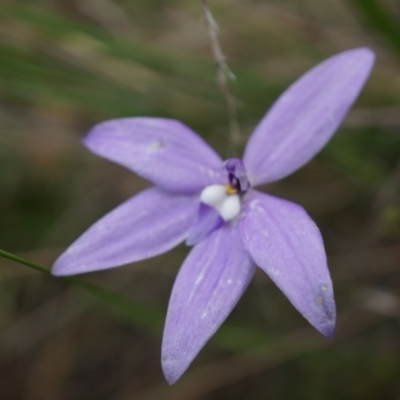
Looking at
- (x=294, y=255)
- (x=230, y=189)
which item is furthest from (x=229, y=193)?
(x=294, y=255)

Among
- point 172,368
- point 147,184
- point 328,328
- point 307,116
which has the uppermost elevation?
point 307,116

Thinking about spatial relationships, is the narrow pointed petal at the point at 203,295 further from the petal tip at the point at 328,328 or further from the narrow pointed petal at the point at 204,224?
the petal tip at the point at 328,328

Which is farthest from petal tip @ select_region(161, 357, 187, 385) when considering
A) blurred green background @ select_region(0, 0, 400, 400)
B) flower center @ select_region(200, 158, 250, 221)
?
blurred green background @ select_region(0, 0, 400, 400)

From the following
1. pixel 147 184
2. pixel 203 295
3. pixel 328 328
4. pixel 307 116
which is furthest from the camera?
pixel 147 184

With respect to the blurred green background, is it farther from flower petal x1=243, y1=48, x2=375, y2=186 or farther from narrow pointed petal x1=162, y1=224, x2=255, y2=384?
narrow pointed petal x1=162, y1=224, x2=255, y2=384

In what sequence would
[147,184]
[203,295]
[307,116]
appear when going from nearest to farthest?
[203,295]
[307,116]
[147,184]

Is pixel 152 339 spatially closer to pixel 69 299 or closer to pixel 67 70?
pixel 69 299

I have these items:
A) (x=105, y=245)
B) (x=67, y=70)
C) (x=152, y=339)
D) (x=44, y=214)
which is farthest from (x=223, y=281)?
(x=44, y=214)

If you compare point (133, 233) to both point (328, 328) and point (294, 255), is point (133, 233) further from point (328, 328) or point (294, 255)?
point (328, 328)
